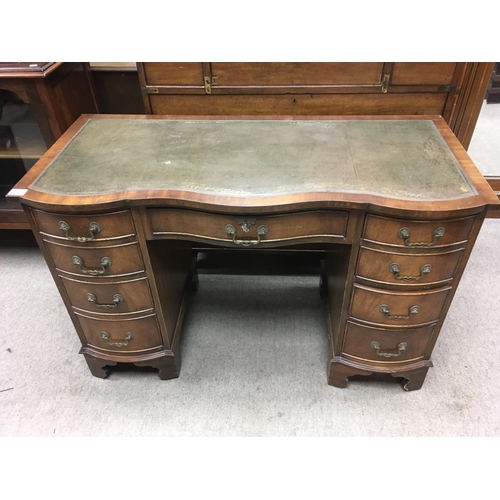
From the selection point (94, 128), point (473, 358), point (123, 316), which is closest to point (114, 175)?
point (94, 128)

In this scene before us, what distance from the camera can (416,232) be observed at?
40.8 inches

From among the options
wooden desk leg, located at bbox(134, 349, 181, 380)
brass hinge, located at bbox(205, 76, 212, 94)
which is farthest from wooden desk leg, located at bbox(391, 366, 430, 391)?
brass hinge, located at bbox(205, 76, 212, 94)

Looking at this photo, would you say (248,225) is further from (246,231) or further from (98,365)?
(98,365)

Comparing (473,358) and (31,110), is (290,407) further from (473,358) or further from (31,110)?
(31,110)

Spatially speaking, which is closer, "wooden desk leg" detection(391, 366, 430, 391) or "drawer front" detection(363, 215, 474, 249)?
"drawer front" detection(363, 215, 474, 249)

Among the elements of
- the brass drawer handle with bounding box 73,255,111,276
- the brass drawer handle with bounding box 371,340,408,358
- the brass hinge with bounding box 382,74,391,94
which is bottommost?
the brass drawer handle with bounding box 371,340,408,358

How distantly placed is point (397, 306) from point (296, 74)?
0.80 metres

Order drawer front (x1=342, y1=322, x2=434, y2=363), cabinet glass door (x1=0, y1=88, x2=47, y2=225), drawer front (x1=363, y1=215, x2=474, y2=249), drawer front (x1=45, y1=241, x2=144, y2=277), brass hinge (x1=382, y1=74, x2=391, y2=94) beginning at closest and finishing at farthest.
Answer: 1. drawer front (x1=363, y1=215, x2=474, y2=249)
2. drawer front (x1=45, y1=241, x2=144, y2=277)
3. drawer front (x1=342, y1=322, x2=434, y2=363)
4. brass hinge (x1=382, y1=74, x2=391, y2=94)
5. cabinet glass door (x1=0, y1=88, x2=47, y2=225)

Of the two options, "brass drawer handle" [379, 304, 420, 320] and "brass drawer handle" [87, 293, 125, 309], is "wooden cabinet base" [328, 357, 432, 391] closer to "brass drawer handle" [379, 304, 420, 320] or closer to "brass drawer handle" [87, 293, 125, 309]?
"brass drawer handle" [379, 304, 420, 320]

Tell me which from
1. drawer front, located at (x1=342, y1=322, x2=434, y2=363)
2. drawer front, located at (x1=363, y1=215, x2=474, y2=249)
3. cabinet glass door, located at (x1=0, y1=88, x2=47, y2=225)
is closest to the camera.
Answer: drawer front, located at (x1=363, y1=215, x2=474, y2=249)

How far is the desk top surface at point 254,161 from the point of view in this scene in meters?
1.04

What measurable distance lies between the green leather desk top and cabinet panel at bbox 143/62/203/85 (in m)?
0.16

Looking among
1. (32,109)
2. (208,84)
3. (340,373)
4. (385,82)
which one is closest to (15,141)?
(32,109)

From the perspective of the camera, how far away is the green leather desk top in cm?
105
